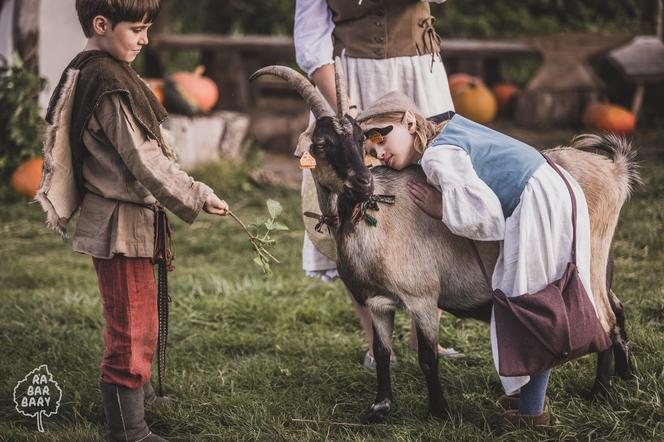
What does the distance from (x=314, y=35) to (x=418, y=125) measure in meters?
0.85

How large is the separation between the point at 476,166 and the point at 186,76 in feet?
22.6

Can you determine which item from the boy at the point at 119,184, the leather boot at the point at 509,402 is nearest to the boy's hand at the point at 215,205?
the boy at the point at 119,184

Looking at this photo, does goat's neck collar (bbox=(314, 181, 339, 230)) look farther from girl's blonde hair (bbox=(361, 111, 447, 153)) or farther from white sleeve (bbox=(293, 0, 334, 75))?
white sleeve (bbox=(293, 0, 334, 75))

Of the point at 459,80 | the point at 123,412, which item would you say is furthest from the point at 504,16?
the point at 123,412

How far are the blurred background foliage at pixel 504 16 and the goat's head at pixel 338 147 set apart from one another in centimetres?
960

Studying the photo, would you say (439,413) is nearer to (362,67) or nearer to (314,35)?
(362,67)

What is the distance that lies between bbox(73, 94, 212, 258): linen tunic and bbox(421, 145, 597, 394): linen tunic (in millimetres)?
948

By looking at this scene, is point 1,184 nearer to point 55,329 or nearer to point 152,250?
point 55,329

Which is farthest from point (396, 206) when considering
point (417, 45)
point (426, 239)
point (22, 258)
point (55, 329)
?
point (22, 258)

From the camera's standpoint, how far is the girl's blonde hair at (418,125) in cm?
345

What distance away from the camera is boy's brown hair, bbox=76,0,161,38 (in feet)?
10.1

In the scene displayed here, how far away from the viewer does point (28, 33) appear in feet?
29.1

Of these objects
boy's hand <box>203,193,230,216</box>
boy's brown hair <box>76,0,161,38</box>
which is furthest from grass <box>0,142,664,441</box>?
boy's brown hair <box>76,0,161,38</box>

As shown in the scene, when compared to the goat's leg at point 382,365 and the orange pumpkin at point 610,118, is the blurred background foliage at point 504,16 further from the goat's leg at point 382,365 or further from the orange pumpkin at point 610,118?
the goat's leg at point 382,365
